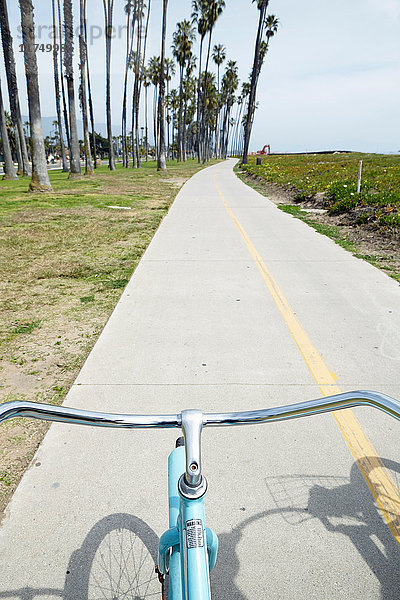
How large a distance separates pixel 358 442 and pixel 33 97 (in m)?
19.0

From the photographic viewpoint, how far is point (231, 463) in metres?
2.81

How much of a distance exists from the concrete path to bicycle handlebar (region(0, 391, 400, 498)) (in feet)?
3.78

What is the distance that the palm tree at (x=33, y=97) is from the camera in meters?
16.5

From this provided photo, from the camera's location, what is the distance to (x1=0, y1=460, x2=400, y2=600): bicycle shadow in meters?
2.01

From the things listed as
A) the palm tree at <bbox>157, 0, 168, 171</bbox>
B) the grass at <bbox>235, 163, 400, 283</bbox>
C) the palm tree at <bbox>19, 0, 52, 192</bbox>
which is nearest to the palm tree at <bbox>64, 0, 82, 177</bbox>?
the palm tree at <bbox>19, 0, 52, 192</bbox>

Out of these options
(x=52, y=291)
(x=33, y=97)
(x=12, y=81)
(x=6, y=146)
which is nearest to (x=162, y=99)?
(x=12, y=81)

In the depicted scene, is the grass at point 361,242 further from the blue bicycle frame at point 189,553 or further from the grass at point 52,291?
the blue bicycle frame at point 189,553

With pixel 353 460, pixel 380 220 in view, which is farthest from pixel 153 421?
pixel 380 220

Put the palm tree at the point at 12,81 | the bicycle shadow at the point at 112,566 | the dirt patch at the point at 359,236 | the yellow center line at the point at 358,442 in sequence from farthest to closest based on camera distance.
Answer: the palm tree at the point at 12,81 → the dirt patch at the point at 359,236 → the yellow center line at the point at 358,442 → the bicycle shadow at the point at 112,566

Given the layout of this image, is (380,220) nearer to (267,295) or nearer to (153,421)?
(267,295)

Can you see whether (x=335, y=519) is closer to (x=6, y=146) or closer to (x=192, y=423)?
(x=192, y=423)

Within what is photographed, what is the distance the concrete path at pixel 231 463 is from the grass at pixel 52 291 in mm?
195

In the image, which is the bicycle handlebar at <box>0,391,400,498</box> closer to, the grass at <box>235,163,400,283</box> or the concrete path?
the concrete path

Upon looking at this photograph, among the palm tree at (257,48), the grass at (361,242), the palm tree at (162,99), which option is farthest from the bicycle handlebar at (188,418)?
the palm tree at (257,48)
